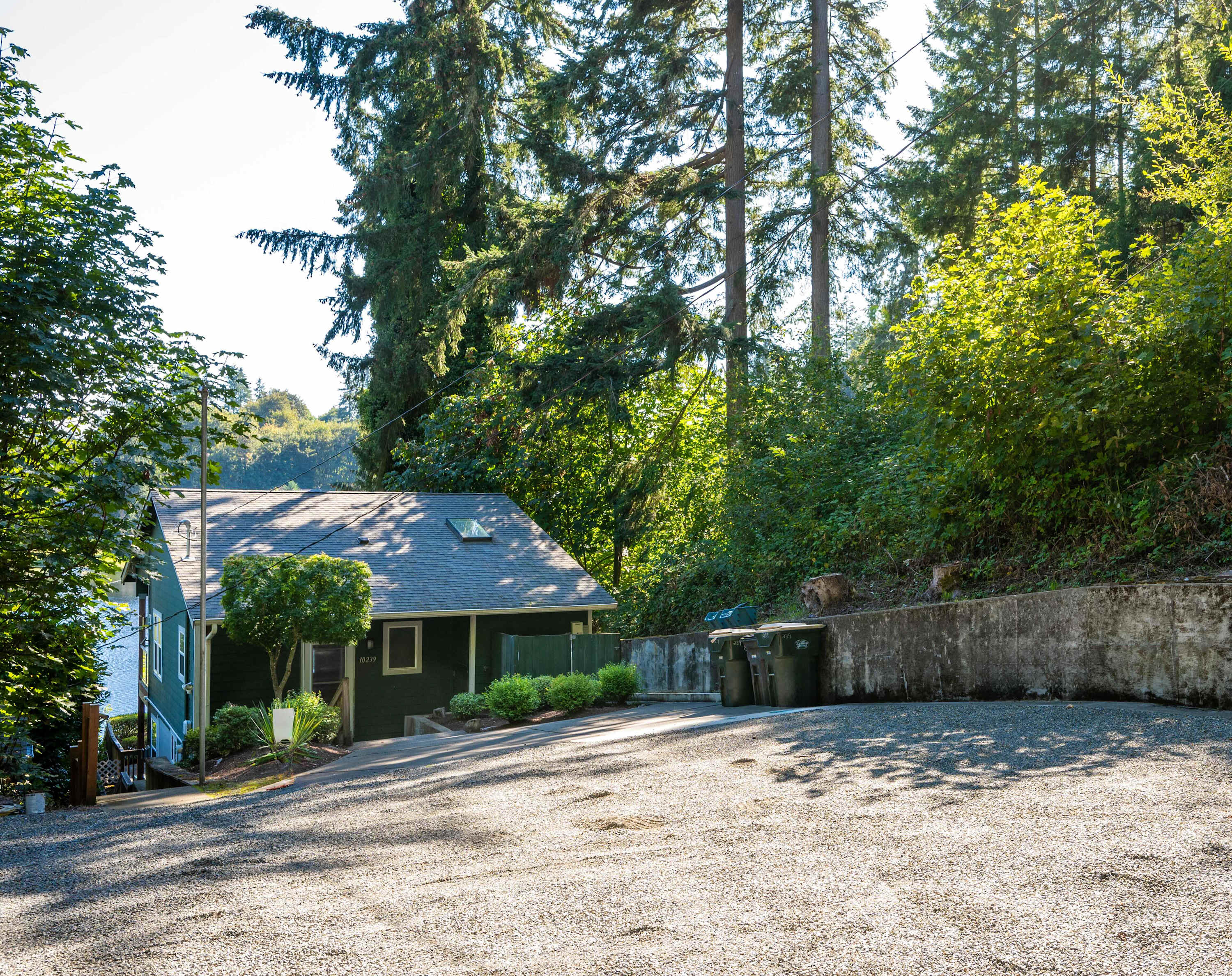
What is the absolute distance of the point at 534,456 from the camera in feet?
90.3

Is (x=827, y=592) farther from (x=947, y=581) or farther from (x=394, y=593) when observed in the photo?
(x=394, y=593)

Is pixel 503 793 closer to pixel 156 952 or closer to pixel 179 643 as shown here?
pixel 156 952

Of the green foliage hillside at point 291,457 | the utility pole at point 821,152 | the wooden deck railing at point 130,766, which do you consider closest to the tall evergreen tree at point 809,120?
the utility pole at point 821,152

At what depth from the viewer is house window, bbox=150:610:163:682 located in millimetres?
21641

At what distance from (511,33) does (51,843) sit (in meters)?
30.6

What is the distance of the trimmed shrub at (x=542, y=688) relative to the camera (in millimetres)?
16688

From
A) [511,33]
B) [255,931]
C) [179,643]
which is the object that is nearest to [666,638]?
[179,643]

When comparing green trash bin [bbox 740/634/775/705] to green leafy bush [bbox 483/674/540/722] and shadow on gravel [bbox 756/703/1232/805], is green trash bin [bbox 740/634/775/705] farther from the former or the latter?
green leafy bush [bbox 483/674/540/722]

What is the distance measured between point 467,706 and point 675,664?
3739 millimetres

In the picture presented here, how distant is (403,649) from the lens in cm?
1950

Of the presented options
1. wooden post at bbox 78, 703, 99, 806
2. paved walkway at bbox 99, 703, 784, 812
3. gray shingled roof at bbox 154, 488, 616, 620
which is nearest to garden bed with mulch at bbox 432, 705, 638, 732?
paved walkway at bbox 99, 703, 784, 812

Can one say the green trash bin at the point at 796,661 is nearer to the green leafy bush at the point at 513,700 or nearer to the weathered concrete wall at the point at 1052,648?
the weathered concrete wall at the point at 1052,648

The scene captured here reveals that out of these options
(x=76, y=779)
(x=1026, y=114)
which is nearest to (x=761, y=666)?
(x=76, y=779)

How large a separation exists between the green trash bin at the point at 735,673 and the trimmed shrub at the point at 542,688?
381cm
